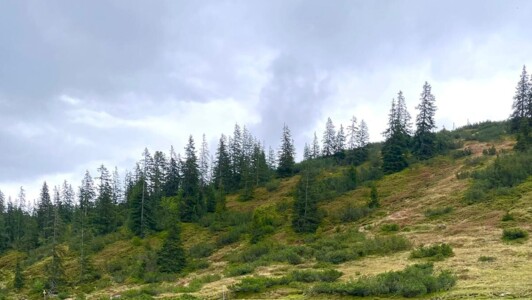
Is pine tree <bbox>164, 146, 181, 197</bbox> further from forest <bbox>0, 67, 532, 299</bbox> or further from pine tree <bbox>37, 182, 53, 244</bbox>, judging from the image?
pine tree <bbox>37, 182, 53, 244</bbox>

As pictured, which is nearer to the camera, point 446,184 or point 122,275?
point 122,275

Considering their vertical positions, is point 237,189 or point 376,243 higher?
point 237,189

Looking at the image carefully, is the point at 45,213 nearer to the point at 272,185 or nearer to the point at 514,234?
the point at 272,185

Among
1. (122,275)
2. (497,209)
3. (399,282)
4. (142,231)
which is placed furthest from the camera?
(142,231)

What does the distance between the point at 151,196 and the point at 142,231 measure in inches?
504

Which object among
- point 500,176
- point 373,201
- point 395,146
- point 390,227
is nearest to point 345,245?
point 390,227

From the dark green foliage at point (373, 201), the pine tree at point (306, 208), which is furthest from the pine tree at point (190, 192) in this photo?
the dark green foliage at point (373, 201)

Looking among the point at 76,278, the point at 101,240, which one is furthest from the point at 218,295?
the point at 101,240

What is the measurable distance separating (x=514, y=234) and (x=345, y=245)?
1276 centimetres

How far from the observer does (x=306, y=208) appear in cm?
5091

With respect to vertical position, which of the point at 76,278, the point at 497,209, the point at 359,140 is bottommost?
the point at 76,278

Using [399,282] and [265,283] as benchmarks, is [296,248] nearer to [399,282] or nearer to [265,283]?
[265,283]

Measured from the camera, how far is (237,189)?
287ft

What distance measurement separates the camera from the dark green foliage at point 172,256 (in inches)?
1737
